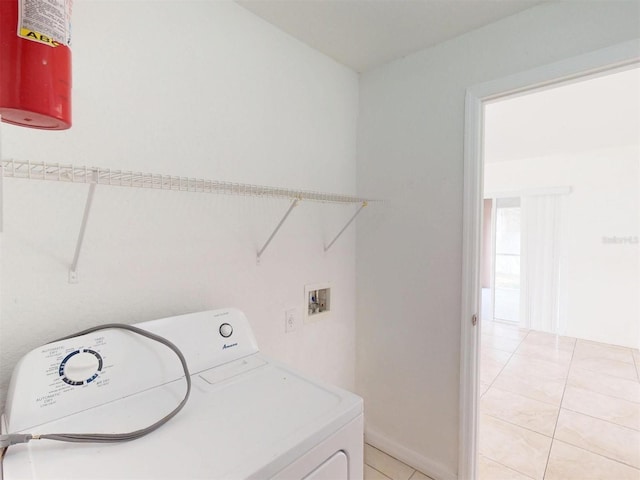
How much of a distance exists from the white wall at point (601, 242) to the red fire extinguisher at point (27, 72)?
5680 mm

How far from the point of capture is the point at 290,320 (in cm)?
178

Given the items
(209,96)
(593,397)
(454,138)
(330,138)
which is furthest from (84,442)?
(593,397)

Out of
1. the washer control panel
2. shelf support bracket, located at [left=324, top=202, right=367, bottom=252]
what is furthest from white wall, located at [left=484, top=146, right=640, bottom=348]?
the washer control panel

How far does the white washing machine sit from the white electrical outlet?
60 cm

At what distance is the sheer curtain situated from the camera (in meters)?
4.62

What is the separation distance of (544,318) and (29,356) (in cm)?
573

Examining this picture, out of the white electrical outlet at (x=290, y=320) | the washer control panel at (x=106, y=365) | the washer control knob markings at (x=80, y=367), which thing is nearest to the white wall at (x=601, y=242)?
the white electrical outlet at (x=290, y=320)

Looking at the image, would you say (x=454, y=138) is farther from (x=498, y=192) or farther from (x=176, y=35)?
(x=498, y=192)

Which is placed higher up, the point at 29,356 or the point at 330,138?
the point at 330,138

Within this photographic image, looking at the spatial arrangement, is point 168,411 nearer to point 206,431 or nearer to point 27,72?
point 206,431

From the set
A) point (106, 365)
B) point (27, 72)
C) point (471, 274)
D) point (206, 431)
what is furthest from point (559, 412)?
point (27, 72)

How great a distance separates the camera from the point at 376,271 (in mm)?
2125

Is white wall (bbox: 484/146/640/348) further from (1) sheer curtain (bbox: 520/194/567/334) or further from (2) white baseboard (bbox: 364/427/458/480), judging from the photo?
(2) white baseboard (bbox: 364/427/458/480)

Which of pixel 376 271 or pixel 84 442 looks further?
pixel 376 271
